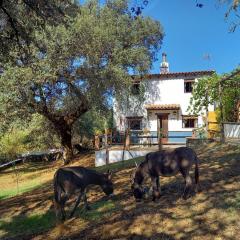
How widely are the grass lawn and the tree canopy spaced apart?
46.1ft

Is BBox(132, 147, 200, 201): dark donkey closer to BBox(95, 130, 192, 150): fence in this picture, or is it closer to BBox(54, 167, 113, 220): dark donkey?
BBox(54, 167, 113, 220): dark donkey

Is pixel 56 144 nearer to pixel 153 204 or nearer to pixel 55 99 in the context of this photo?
pixel 55 99

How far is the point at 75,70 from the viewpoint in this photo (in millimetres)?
31203

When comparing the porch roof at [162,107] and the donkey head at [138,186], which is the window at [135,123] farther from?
the donkey head at [138,186]

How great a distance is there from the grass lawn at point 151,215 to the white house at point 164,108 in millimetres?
28260

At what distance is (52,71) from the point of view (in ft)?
96.8

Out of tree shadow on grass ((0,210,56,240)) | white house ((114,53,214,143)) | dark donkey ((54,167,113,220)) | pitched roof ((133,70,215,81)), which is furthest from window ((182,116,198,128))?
dark donkey ((54,167,113,220))

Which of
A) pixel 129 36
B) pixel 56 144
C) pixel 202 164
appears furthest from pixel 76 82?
pixel 202 164

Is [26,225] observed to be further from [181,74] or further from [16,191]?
[181,74]

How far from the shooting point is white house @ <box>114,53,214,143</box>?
44125mm

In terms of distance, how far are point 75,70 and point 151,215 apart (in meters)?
22.0

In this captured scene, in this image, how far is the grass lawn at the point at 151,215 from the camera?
30.9ft

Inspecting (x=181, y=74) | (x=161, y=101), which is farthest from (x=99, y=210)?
(x=161, y=101)

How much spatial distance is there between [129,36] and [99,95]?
23.9 feet
